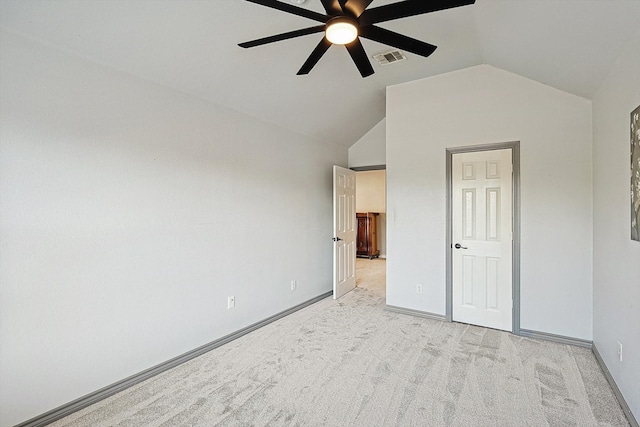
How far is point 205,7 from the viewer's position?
2084 mm

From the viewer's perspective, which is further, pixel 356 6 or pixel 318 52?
pixel 318 52

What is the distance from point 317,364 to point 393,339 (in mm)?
919

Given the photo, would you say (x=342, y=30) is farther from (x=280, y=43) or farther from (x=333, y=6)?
(x=280, y=43)

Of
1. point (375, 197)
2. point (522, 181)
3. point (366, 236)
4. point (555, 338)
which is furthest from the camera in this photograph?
point (375, 197)

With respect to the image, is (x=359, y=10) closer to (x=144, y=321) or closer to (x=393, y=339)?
(x=144, y=321)

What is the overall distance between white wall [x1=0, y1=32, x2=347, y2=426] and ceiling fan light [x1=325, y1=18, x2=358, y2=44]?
1.62 m

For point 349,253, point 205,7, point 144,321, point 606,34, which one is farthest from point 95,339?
point 606,34

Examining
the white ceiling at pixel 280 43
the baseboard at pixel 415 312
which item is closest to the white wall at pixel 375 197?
the baseboard at pixel 415 312

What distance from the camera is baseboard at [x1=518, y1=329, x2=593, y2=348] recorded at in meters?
2.99

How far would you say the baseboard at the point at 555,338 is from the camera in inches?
118

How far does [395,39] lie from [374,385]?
7.70 ft

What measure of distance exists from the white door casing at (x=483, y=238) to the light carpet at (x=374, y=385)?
0.31 meters

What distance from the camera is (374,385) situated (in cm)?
237

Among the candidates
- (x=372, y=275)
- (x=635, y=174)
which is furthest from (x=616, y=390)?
(x=372, y=275)
